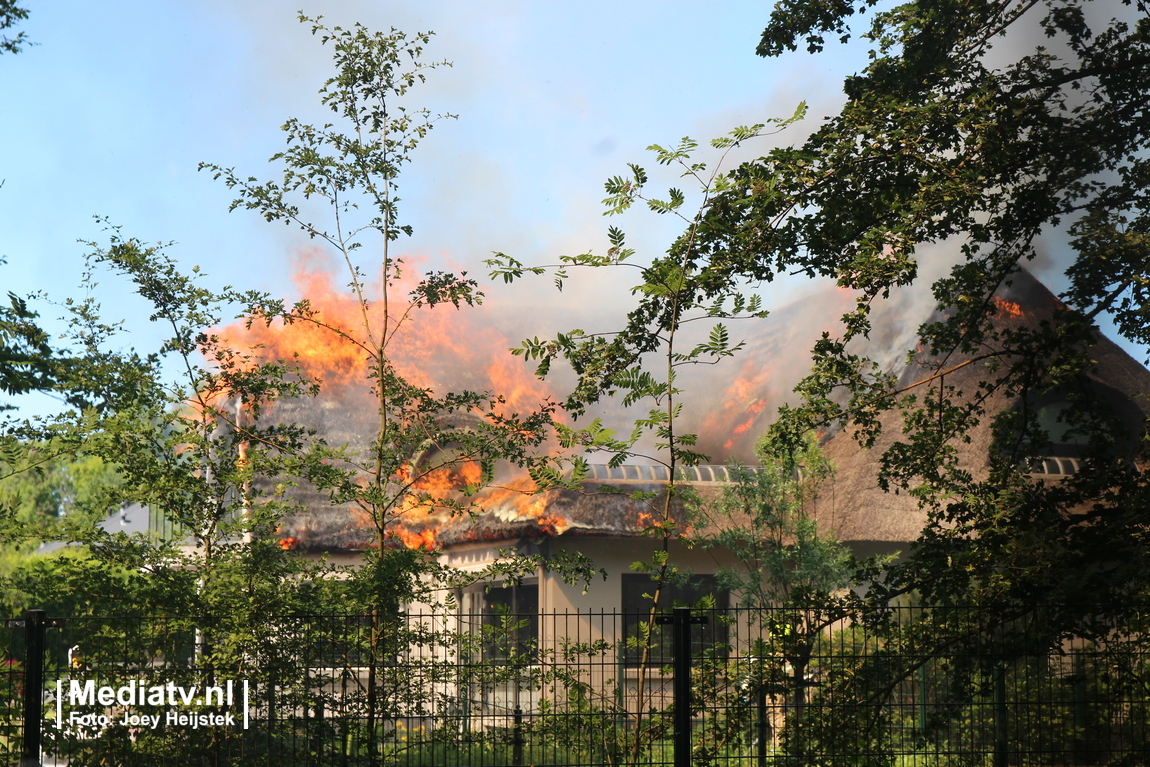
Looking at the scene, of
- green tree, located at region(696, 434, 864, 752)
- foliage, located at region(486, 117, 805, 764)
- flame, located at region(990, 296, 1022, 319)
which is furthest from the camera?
flame, located at region(990, 296, 1022, 319)

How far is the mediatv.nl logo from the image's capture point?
6988mm

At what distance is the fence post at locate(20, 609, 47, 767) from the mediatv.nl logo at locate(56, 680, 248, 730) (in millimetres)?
329

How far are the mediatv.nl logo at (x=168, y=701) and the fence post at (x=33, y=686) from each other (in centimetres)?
33

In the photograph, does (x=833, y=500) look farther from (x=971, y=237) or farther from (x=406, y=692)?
(x=406, y=692)

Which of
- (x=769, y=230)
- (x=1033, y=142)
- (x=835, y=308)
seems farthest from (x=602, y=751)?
(x=835, y=308)

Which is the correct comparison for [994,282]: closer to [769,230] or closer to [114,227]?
[769,230]

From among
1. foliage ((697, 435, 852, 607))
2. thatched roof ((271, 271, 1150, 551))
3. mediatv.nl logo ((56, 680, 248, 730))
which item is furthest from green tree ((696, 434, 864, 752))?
mediatv.nl logo ((56, 680, 248, 730))

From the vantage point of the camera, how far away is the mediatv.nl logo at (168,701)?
6988 millimetres

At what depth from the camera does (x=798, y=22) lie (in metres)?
9.66

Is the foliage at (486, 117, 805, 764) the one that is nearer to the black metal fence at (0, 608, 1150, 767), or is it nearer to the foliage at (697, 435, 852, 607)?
the black metal fence at (0, 608, 1150, 767)

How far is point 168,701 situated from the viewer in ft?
23.2

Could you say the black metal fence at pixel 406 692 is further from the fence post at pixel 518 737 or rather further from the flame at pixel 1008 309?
the flame at pixel 1008 309

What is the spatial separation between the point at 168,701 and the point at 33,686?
87cm

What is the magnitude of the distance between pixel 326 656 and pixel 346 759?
0.73m
